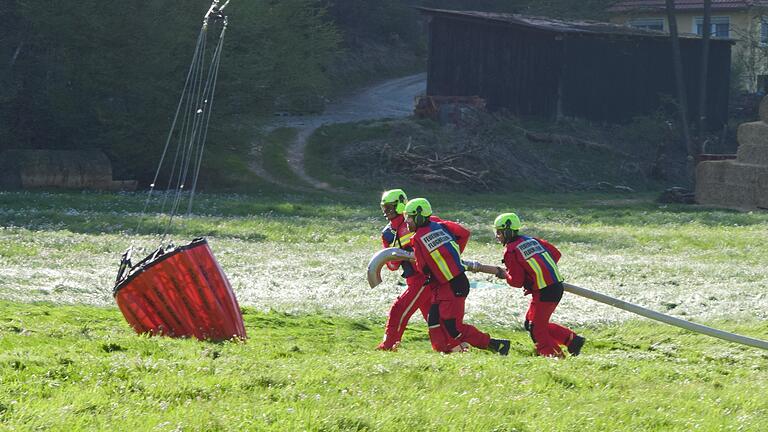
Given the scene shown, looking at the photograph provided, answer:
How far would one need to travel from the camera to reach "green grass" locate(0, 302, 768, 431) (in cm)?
1014

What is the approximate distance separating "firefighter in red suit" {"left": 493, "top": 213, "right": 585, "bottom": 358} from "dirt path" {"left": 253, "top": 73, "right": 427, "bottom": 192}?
33.7 metres

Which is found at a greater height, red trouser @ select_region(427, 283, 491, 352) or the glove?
the glove

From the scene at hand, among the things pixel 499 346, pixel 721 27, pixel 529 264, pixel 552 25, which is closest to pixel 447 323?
pixel 499 346

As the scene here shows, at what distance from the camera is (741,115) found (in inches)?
2852

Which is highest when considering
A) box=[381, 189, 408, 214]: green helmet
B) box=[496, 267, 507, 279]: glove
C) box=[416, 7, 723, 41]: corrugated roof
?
box=[416, 7, 723, 41]: corrugated roof

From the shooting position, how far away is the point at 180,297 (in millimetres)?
15664

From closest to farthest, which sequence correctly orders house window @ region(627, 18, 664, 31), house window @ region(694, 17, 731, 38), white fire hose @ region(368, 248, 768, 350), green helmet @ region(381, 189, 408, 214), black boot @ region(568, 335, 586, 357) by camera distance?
white fire hose @ region(368, 248, 768, 350) → black boot @ region(568, 335, 586, 357) → green helmet @ region(381, 189, 408, 214) → house window @ region(694, 17, 731, 38) → house window @ region(627, 18, 664, 31)

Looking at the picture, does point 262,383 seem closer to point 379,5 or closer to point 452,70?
point 452,70

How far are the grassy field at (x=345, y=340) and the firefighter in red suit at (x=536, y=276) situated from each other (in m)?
0.59

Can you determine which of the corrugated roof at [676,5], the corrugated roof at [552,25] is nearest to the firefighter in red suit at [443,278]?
the corrugated roof at [552,25]

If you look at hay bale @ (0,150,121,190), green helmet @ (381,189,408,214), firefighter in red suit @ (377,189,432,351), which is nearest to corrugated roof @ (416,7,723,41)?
hay bale @ (0,150,121,190)

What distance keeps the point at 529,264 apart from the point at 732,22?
72.0m

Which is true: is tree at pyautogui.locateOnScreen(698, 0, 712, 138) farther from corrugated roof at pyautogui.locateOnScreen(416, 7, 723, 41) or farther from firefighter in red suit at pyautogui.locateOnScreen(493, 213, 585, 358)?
firefighter in red suit at pyautogui.locateOnScreen(493, 213, 585, 358)

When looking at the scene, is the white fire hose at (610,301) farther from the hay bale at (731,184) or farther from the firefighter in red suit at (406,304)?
the hay bale at (731,184)
